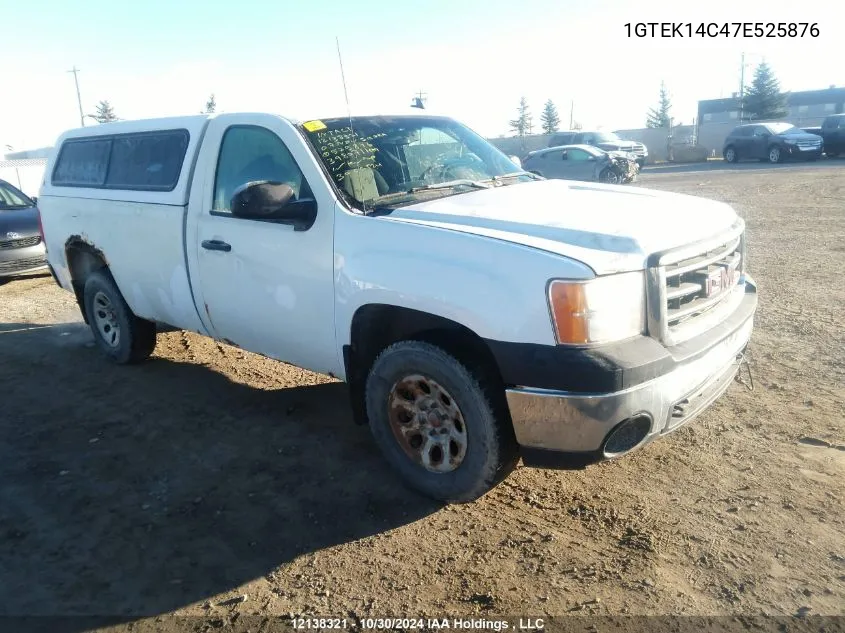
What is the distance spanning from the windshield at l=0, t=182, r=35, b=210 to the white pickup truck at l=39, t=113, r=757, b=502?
6.86 m

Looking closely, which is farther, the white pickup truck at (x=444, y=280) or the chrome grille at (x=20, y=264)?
the chrome grille at (x=20, y=264)

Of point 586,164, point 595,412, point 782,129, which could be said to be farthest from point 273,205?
point 782,129

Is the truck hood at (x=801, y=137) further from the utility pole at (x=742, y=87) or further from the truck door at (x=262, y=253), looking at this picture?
the utility pole at (x=742, y=87)

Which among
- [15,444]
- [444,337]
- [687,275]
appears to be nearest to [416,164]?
[444,337]

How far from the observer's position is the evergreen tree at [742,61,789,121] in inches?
2239

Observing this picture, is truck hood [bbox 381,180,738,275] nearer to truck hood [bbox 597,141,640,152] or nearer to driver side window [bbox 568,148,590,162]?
driver side window [bbox 568,148,590,162]

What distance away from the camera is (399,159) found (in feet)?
13.3

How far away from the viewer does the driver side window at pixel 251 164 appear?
3.92 meters

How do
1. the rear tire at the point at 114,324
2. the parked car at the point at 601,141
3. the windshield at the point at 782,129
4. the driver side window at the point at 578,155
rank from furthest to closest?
the parked car at the point at 601,141 < the windshield at the point at 782,129 < the driver side window at the point at 578,155 < the rear tire at the point at 114,324

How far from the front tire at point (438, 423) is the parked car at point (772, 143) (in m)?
26.9

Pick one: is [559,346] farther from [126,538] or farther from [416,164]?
[126,538]

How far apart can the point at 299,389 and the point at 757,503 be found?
3202 mm

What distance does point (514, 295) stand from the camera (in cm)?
287

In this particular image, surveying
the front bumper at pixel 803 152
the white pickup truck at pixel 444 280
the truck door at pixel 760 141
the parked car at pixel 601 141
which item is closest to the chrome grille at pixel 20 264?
the white pickup truck at pixel 444 280
